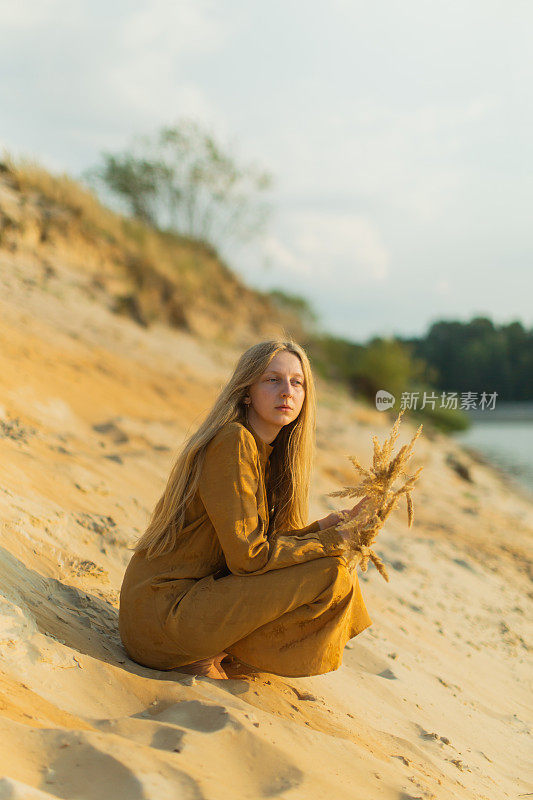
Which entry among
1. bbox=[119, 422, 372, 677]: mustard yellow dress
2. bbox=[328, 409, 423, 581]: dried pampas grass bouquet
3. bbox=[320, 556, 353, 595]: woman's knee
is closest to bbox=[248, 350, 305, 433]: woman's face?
bbox=[119, 422, 372, 677]: mustard yellow dress

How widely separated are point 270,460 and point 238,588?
674mm

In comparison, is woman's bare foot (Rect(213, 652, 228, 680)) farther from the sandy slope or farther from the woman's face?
the woman's face

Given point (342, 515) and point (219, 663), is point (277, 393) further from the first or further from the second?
point (219, 663)

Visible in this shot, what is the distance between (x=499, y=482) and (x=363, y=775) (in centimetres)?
1152

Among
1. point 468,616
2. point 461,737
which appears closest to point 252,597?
point 461,737

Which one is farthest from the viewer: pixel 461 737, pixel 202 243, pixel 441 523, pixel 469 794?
pixel 202 243

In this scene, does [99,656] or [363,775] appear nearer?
[363,775]

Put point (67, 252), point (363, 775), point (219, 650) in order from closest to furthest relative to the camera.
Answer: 1. point (363, 775)
2. point (219, 650)
3. point (67, 252)

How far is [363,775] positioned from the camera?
200cm

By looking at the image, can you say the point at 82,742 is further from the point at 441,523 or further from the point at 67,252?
the point at 67,252

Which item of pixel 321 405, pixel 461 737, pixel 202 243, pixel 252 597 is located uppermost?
pixel 202 243

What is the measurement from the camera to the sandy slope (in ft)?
5.80

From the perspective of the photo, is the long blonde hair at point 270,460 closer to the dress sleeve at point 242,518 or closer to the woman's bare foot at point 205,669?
the dress sleeve at point 242,518

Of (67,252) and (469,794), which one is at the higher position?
(67,252)
